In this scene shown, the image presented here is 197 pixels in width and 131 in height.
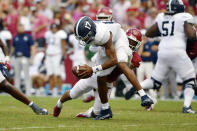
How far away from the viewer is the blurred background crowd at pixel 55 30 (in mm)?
15562

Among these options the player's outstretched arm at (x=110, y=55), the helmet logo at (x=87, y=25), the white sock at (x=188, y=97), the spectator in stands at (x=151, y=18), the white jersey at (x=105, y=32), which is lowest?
the white sock at (x=188, y=97)

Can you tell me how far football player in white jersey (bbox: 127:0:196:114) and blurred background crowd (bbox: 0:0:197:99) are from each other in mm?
4265

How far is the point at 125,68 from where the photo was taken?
26.2 ft

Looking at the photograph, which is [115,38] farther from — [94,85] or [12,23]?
[12,23]

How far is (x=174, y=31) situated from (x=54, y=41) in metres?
6.82

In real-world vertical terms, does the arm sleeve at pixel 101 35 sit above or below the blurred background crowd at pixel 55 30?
above

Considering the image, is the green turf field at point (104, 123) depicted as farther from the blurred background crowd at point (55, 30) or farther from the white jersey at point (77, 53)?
the white jersey at point (77, 53)

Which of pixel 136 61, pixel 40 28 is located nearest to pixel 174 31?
pixel 136 61

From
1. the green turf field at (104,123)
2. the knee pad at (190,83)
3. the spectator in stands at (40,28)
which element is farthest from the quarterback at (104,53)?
the spectator in stands at (40,28)

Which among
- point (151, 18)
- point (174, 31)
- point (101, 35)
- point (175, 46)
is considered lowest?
point (151, 18)

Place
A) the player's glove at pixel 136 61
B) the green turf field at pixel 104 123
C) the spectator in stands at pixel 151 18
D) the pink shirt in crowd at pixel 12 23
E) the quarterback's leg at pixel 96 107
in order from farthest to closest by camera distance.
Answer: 1. the pink shirt in crowd at pixel 12 23
2. the spectator in stands at pixel 151 18
3. the player's glove at pixel 136 61
4. the quarterback's leg at pixel 96 107
5. the green turf field at pixel 104 123

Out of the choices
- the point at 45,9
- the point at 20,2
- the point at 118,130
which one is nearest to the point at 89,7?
the point at 45,9

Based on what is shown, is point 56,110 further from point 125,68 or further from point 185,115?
point 185,115

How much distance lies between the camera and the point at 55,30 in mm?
16578
